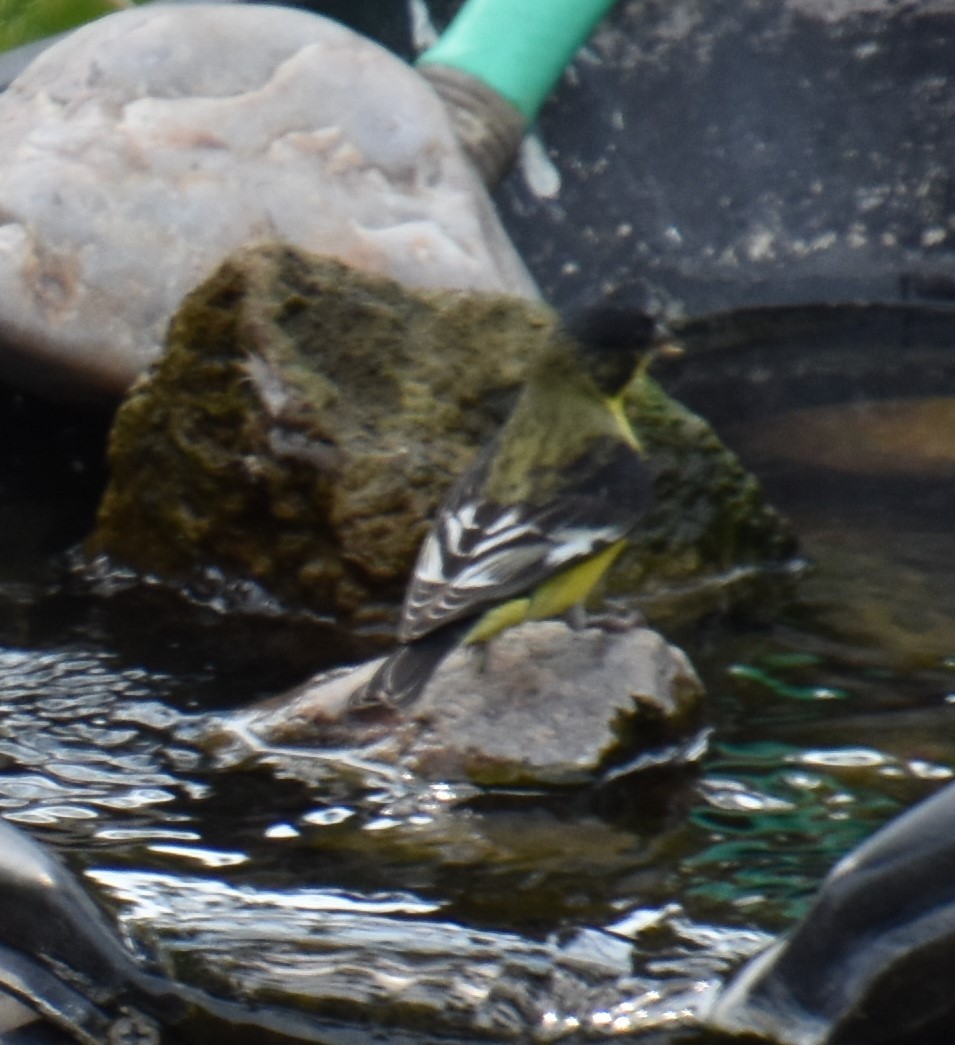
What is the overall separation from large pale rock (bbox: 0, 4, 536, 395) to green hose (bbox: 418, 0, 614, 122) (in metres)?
0.67

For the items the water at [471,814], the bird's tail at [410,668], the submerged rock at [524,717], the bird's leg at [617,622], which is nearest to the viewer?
the water at [471,814]

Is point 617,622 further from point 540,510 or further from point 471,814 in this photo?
point 471,814

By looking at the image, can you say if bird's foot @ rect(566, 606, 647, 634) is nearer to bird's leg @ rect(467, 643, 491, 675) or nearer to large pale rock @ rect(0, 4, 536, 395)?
bird's leg @ rect(467, 643, 491, 675)

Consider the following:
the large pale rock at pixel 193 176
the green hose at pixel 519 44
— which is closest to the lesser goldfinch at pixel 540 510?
the large pale rock at pixel 193 176

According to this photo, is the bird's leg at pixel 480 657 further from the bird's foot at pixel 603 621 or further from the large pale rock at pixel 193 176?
Answer: the large pale rock at pixel 193 176

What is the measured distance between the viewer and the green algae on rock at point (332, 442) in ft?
15.9

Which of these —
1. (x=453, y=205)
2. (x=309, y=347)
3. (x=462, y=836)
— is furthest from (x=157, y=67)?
(x=462, y=836)

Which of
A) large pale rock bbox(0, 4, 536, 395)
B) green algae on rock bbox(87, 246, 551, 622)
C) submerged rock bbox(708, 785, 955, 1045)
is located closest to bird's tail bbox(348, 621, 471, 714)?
green algae on rock bbox(87, 246, 551, 622)

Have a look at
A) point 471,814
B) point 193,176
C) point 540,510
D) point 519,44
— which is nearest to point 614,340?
point 540,510

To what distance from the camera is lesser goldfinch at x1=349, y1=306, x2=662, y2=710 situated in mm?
3775

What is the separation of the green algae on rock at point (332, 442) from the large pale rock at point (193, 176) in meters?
0.51

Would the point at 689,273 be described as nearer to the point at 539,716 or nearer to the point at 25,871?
the point at 539,716

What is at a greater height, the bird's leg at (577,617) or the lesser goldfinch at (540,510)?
the lesser goldfinch at (540,510)

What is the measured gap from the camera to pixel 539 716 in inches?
156
